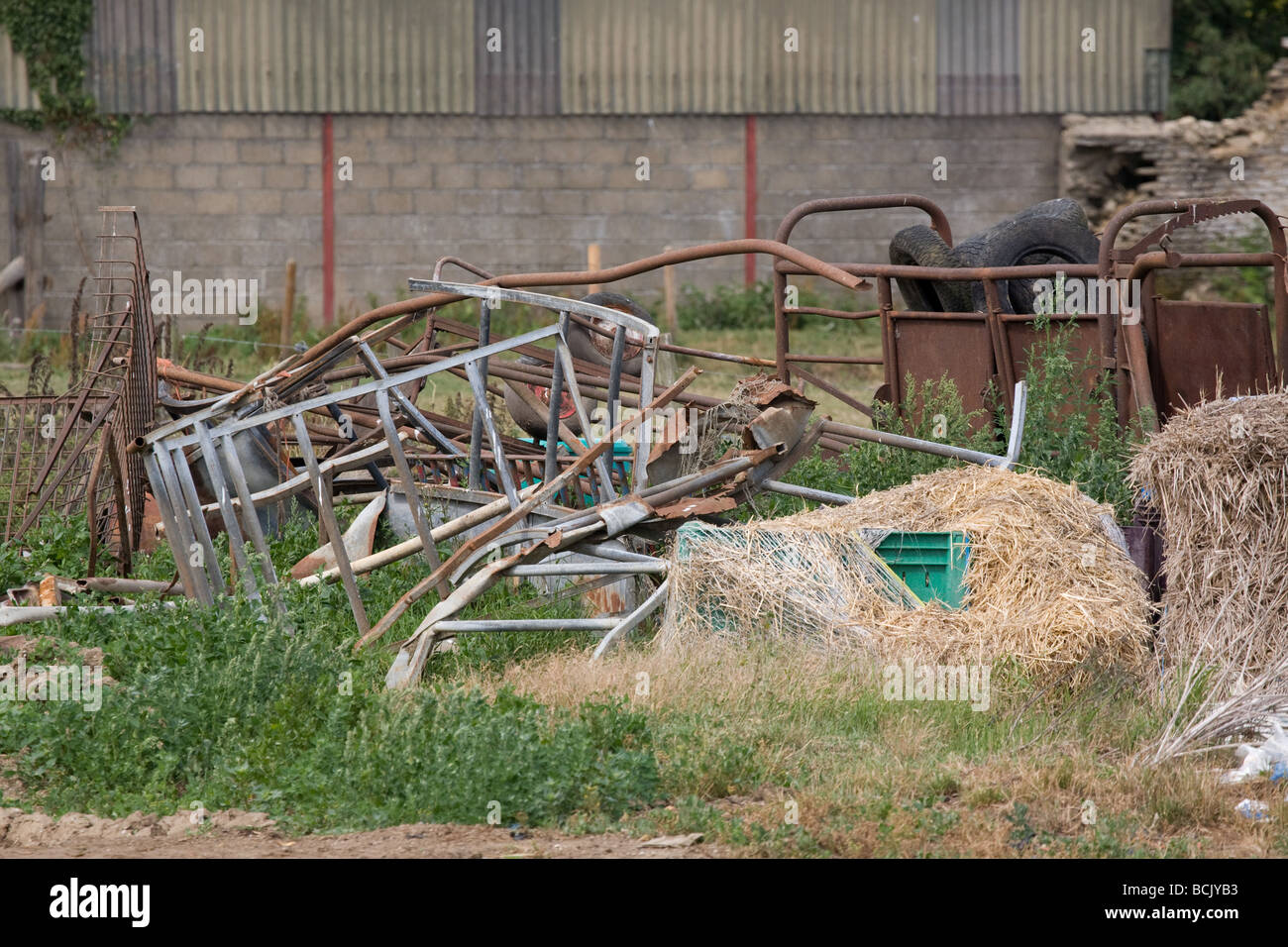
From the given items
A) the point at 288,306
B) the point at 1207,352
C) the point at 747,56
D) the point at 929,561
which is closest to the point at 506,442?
the point at 929,561

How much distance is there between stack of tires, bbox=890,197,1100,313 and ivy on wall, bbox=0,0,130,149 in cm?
1263

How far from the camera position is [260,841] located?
171 inches

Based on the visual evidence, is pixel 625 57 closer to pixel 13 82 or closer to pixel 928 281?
pixel 13 82

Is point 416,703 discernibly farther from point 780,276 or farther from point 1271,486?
point 780,276

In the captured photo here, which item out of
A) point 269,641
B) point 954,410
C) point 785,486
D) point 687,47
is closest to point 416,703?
point 269,641

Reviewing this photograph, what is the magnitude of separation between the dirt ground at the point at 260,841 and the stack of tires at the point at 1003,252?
16.4 feet

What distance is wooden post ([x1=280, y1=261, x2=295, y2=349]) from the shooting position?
649 inches

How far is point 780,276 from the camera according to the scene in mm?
8516

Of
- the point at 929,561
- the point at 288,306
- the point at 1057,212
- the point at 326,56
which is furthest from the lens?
the point at 326,56

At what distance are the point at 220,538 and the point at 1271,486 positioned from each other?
5.02 metres

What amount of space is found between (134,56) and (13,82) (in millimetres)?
1487

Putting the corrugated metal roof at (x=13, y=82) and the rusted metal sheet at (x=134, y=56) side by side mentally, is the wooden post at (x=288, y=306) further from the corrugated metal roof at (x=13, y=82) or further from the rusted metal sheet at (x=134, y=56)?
the corrugated metal roof at (x=13, y=82)

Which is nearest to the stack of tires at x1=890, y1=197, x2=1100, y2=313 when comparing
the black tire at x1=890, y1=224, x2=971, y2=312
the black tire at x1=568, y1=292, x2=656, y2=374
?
A: the black tire at x1=890, y1=224, x2=971, y2=312
